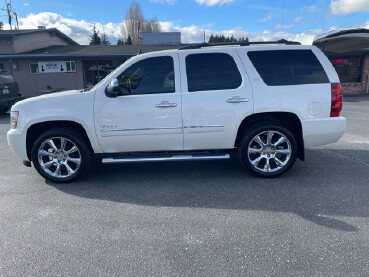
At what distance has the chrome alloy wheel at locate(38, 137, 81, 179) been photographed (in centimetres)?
418

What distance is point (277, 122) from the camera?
4.33 metres

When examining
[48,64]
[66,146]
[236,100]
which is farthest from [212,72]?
[48,64]

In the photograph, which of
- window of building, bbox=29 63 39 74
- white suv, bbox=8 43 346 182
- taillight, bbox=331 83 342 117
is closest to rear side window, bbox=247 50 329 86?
white suv, bbox=8 43 346 182

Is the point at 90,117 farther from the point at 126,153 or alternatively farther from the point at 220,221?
the point at 220,221

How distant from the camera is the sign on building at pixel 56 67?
16797 mm

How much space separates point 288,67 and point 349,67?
17.4 meters

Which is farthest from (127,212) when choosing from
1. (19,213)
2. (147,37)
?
(147,37)

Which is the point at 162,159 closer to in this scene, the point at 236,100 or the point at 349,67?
the point at 236,100

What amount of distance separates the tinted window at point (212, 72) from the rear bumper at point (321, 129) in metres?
1.28

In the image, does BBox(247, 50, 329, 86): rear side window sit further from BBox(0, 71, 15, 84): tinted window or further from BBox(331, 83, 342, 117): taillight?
BBox(0, 71, 15, 84): tinted window

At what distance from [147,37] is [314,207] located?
2392 centimetres

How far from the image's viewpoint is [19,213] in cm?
338

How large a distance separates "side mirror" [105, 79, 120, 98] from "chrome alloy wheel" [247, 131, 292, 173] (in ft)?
7.28

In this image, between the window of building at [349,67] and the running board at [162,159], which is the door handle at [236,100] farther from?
the window of building at [349,67]
